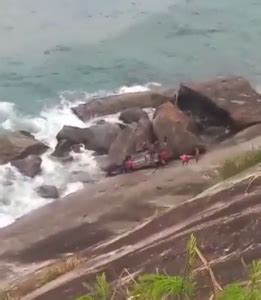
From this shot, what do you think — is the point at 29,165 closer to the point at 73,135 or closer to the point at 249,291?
the point at 73,135

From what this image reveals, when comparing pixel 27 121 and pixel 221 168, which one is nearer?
pixel 221 168

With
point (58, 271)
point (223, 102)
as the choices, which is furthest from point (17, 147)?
point (58, 271)

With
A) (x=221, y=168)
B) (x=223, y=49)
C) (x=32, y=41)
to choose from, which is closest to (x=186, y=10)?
(x=223, y=49)

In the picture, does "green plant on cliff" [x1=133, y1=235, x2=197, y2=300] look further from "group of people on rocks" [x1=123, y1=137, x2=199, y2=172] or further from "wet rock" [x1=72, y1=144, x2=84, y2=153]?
"wet rock" [x1=72, y1=144, x2=84, y2=153]

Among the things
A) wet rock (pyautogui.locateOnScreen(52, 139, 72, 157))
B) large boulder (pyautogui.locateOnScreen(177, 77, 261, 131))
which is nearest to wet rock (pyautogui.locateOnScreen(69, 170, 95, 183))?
wet rock (pyautogui.locateOnScreen(52, 139, 72, 157))

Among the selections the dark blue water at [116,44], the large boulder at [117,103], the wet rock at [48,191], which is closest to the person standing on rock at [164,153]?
the wet rock at [48,191]

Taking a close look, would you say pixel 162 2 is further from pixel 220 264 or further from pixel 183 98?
pixel 220 264
